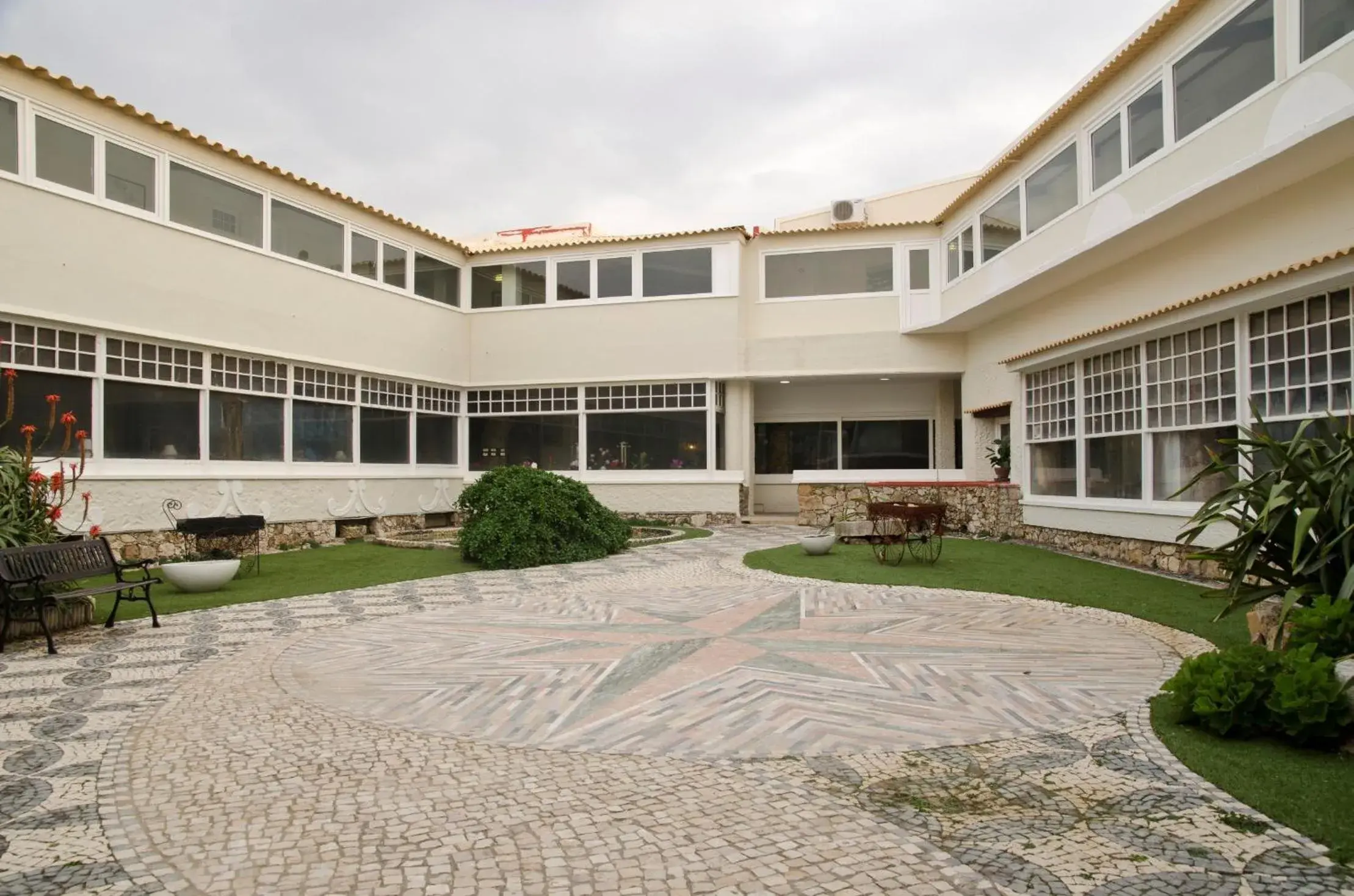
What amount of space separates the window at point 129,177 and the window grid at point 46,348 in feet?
7.28

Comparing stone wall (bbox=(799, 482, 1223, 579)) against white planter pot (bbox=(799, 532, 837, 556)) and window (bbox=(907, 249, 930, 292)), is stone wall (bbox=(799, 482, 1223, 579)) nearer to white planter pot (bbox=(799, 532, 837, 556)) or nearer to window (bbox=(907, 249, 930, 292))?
white planter pot (bbox=(799, 532, 837, 556))

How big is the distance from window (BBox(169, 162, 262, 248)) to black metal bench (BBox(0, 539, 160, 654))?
25.3ft

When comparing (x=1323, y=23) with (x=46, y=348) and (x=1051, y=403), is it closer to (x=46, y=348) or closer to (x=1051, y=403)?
(x=1051, y=403)

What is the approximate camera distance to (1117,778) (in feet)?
13.0

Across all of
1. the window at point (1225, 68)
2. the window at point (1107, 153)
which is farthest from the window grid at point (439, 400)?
the window at point (1225, 68)

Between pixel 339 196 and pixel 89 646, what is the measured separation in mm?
11464

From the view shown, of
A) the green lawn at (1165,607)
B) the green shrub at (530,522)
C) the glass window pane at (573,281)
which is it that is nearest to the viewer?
the green lawn at (1165,607)

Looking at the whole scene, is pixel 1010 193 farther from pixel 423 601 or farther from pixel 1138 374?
pixel 423 601

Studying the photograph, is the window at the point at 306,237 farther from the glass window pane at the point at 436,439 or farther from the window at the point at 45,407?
the window at the point at 45,407

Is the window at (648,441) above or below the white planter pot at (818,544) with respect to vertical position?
above

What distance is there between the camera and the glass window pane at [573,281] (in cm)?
2027

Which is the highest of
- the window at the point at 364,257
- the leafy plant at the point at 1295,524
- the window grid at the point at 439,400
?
the window at the point at 364,257

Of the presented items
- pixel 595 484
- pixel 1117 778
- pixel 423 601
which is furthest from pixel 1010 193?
pixel 1117 778

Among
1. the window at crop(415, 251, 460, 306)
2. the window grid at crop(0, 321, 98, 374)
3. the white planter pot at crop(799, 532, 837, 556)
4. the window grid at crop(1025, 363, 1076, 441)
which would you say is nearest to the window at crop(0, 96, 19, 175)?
the window grid at crop(0, 321, 98, 374)
